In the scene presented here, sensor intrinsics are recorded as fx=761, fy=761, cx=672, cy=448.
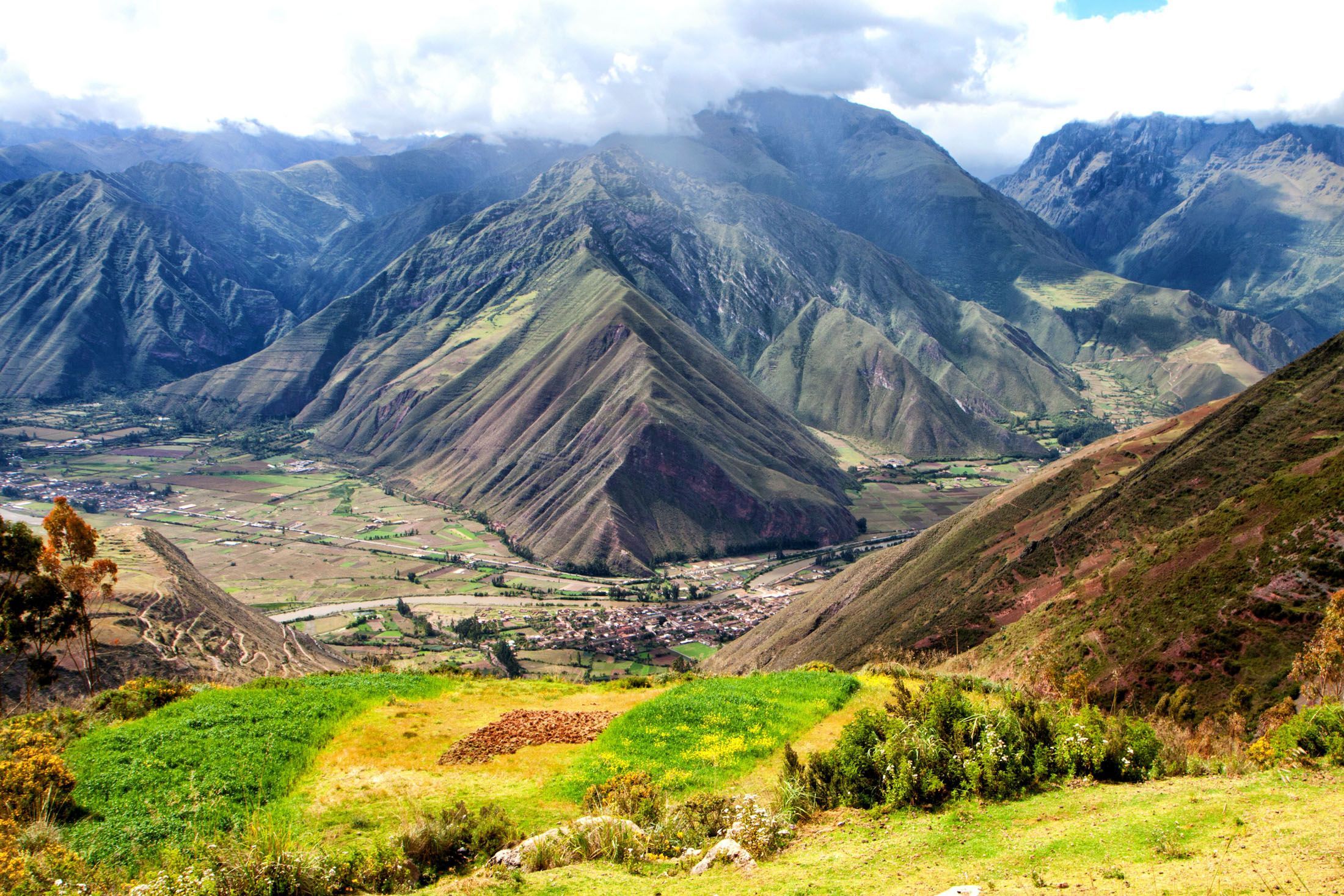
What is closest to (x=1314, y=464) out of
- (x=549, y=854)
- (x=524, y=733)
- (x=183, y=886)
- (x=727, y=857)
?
(x=727, y=857)

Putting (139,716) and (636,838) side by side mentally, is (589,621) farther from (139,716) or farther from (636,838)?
(636,838)

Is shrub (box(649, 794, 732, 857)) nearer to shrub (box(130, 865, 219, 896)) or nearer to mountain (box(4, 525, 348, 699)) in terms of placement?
shrub (box(130, 865, 219, 896))

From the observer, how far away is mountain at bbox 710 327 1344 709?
1458 inches

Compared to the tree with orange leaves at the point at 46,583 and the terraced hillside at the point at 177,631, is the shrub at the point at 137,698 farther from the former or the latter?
the terraced hillside at the point at 177,631

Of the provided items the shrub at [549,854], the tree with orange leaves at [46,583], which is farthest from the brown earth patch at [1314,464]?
the tree with orange leaves at [46,583]

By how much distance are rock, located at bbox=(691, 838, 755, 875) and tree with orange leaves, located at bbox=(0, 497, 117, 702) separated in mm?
33808

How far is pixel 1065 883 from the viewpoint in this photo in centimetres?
1400

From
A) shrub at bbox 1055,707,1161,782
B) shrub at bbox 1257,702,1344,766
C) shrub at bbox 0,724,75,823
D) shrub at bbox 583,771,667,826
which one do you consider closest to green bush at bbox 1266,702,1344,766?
shrub at bbox 1257,702,1344,766

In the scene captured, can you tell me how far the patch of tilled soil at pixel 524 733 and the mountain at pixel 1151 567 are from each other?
21.4 m

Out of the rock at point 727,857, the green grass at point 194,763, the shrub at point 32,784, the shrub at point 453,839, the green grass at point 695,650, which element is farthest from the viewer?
the green grass at point 695,650

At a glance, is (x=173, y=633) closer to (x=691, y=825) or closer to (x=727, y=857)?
(x=691, y=825)

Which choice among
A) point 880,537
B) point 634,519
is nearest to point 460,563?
point 634,519

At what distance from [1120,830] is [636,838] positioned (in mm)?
10891

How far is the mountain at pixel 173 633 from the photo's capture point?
50375 millimetres
